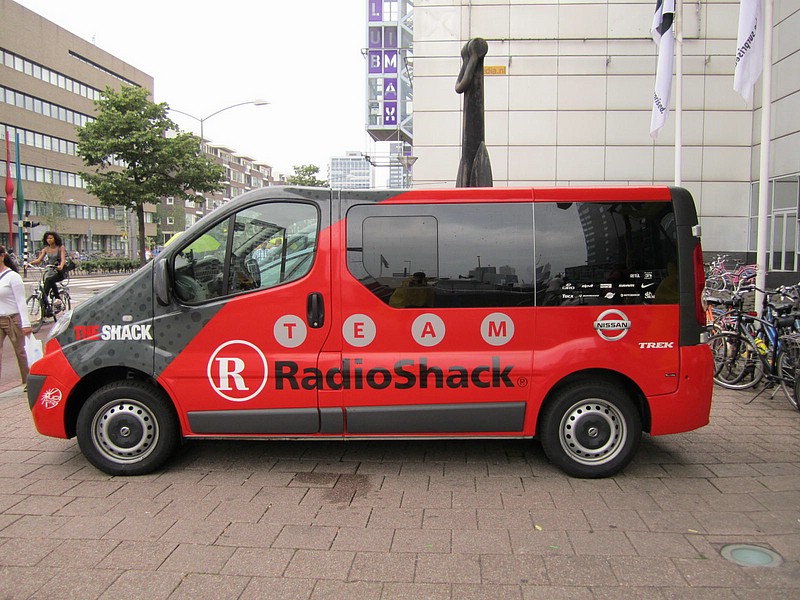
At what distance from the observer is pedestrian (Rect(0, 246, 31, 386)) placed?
6914mm

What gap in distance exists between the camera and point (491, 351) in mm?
4371

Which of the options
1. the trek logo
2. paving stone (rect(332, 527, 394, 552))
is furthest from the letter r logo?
the trek logo

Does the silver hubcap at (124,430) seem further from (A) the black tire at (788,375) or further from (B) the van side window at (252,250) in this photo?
(A) the black tire at (788,375)

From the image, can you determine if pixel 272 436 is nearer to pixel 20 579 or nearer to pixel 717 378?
pixel 20 579

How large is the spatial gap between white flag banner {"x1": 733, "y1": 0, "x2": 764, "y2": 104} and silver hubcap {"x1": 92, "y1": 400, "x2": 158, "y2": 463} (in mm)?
9045

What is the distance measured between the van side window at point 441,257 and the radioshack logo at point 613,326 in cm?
55

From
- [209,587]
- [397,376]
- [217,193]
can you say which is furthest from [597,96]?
[217,193]

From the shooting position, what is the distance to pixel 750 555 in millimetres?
3326

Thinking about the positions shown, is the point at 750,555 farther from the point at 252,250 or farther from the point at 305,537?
the point at 252,250

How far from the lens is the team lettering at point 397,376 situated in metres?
4.36

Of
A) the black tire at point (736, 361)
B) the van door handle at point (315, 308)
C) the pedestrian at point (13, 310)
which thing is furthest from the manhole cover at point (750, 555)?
the pedestrian at point (13, 310)

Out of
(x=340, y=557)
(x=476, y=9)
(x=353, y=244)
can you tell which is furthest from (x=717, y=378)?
(x=476, y=9)

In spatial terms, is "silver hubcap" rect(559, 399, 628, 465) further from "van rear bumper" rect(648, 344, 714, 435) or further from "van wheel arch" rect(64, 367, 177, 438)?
"van wheel arch" rect(64, 367, 177, 438)

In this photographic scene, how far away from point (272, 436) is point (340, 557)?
1.40 meters
